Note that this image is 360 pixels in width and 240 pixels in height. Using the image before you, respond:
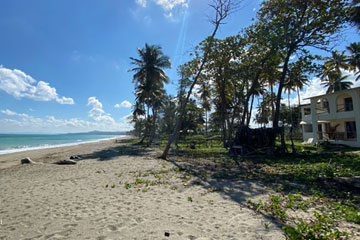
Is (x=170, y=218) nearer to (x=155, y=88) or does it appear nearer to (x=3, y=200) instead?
(x=3, y=200)

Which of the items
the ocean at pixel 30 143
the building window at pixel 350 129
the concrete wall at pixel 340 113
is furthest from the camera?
the ocean at pixel 30 143

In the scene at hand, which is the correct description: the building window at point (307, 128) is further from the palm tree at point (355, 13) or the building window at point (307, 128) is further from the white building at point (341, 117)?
the palm tree at point (355, 13)

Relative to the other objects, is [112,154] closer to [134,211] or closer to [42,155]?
[42,155]

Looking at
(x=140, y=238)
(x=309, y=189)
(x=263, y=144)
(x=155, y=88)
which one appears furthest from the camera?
(x=155, y=88)

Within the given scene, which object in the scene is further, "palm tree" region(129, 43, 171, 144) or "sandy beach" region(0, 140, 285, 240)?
"palm tree" region(129, 43, 171, 144)

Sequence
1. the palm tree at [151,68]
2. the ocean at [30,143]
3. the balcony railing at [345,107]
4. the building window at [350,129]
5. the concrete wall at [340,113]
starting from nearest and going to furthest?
the concrete wall at [340,113] → the building window at [350,129] → the balcony railing at [345,107] → the palm tree at [151,68] → the ocean at [30,143]

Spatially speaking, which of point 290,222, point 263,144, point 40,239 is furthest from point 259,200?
point 263,144

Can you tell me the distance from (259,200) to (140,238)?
123 inches

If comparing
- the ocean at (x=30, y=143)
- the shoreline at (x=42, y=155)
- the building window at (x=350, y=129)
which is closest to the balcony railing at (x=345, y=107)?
the building window at (x=350, y=129)

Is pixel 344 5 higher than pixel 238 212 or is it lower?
higher

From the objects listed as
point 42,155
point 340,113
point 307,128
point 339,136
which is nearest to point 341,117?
point 340,113

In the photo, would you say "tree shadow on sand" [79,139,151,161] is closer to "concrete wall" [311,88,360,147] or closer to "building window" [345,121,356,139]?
"concrete wall" [311,88,360,147]

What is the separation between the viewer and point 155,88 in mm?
26344

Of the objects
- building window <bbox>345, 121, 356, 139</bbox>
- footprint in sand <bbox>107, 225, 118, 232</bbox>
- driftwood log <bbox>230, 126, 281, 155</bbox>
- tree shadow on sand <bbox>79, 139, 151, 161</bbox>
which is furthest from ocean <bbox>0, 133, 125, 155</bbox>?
building window <bbox>345, 121, 356, 139</bbox>
